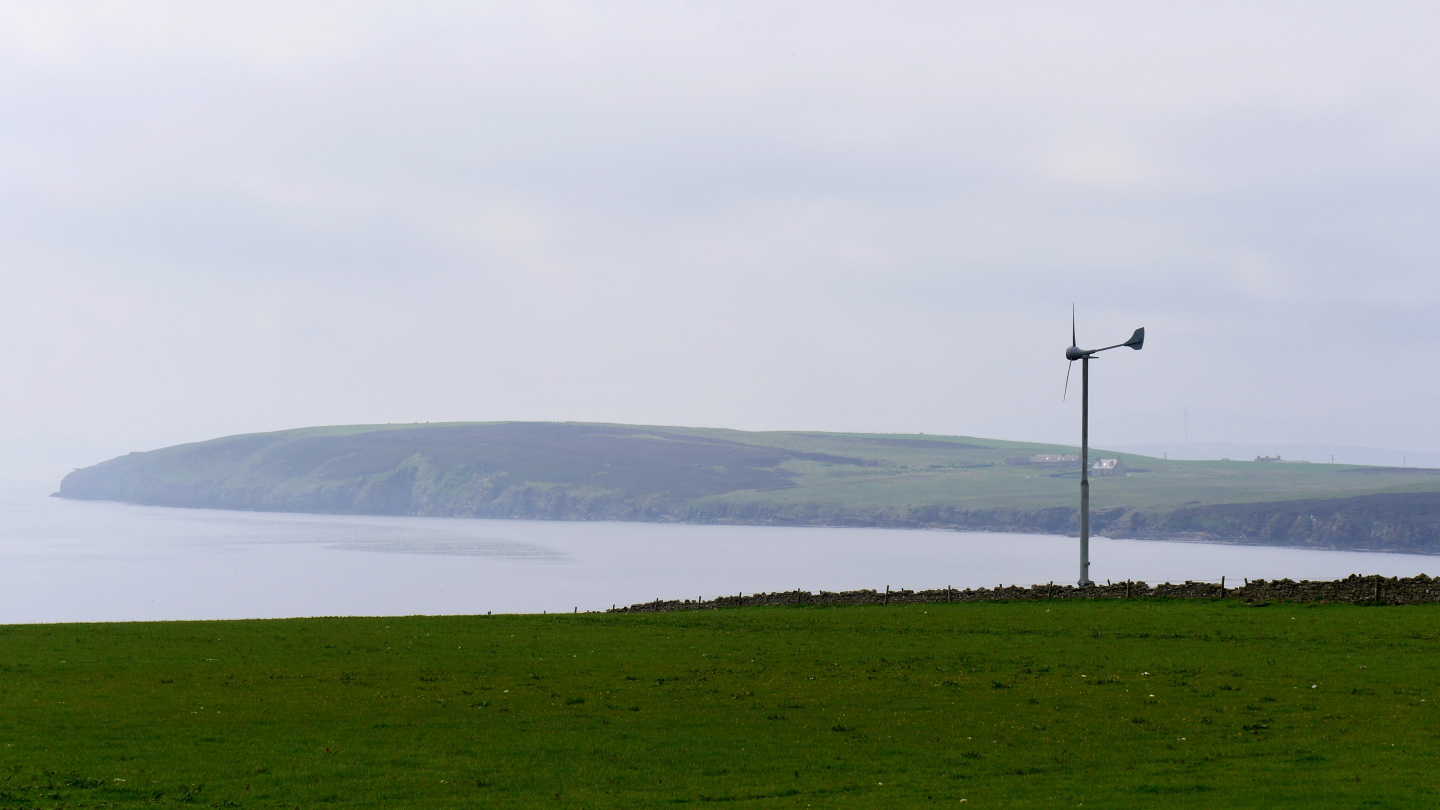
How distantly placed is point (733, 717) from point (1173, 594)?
1332 inches

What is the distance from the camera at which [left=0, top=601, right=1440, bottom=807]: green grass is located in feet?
61.2

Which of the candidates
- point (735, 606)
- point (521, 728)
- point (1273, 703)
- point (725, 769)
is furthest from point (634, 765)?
point (735, 606)

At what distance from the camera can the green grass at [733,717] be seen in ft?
61.2

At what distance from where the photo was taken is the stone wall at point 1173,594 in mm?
46562

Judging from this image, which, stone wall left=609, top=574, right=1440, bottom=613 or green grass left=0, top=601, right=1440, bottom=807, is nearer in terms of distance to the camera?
green grass left=0, top=601, right=1440, bottom=807

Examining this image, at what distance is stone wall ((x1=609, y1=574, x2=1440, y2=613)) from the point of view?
153ft

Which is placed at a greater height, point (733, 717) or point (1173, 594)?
point (1173, 594)

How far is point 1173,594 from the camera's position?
51406mm

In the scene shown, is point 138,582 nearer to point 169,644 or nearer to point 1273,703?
point 169,644

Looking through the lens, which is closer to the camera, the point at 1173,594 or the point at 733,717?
→ the point at 733,717

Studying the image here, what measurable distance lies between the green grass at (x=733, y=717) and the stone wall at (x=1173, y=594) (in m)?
4.06

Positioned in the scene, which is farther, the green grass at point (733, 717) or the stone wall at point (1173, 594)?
the stone wall at point (1173, 594)

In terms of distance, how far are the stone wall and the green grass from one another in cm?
406

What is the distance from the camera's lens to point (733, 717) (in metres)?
25.1
